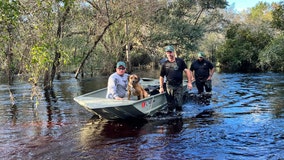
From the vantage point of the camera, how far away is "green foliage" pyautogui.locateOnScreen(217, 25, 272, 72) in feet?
107

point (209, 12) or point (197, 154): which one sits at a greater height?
point (209, 12)

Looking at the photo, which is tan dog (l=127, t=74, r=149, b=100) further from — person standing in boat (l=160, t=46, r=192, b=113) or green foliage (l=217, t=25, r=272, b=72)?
green foliage (l=217, t=25, r=272, b=72)

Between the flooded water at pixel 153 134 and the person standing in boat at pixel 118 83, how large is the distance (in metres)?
0.80

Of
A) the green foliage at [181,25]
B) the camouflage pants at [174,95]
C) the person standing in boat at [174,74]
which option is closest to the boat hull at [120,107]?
the camouflage pants at [174,95]

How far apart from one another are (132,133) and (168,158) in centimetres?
202

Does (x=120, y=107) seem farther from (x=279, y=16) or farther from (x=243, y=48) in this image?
(x=243, y=48)

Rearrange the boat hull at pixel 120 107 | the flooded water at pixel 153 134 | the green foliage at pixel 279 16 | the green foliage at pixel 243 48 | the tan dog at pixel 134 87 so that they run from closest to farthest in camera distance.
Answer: the flooded water at pixel 153 134
the boat hull at pixel 120 107
the tan dog at pixel 134 87
the green foliage at pixel 279 16
the green foliage at pixel 243 48

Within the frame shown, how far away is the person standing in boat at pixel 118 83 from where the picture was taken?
8.62m

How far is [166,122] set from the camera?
874 centimetres

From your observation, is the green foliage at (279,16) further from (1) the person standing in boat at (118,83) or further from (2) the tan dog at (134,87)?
(1) the person standing in boat at (118,83)

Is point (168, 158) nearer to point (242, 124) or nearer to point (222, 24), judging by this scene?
point (242, 124)

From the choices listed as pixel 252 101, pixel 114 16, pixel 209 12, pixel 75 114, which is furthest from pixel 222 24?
pixel 75 114

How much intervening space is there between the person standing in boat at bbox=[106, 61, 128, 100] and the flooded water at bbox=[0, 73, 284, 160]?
2.64 feet

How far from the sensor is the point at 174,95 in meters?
9.22
